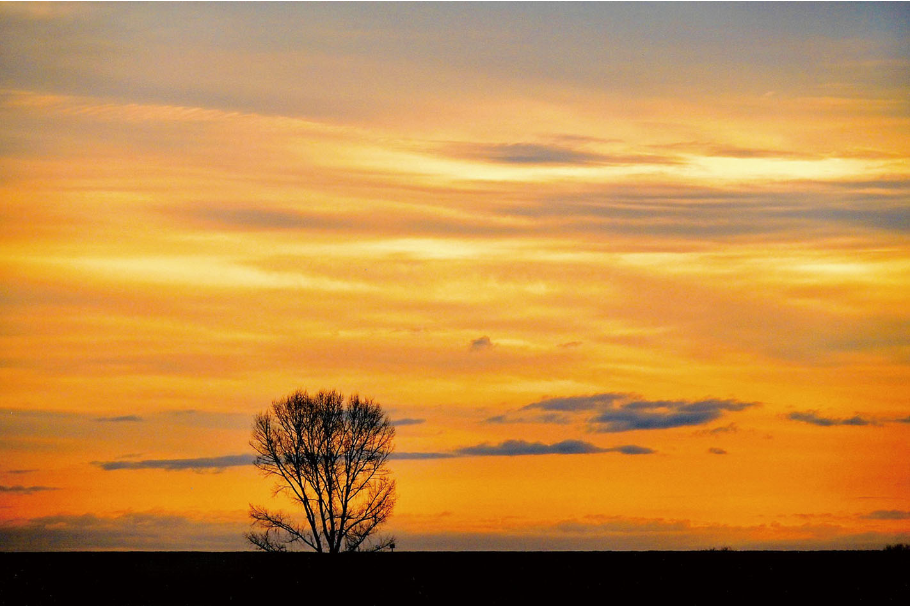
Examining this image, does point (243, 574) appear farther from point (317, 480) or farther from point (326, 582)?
point (317, 480)

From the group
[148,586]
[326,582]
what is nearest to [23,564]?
[148,586]

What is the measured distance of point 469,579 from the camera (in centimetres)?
4088

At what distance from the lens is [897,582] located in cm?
3806

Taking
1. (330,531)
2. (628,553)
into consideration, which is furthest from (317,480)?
(628,553)

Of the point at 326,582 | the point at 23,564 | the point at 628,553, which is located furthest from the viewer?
the point at 628,553

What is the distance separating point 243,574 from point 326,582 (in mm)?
4161

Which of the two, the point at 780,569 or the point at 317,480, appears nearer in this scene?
the point at 780,569

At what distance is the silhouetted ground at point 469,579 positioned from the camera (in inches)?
1435

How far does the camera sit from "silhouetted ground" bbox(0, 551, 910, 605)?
3644 centimetres

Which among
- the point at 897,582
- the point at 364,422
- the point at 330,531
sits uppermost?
the point at 364,422

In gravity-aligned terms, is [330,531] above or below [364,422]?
below

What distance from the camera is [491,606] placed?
115 feet

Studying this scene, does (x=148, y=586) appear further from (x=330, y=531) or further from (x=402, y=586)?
(x=330, y=531)

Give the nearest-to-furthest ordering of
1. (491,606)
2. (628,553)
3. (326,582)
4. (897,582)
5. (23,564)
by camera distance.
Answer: (491,606)
(897,582)
(326,582)
(23,564)
(628,553)
